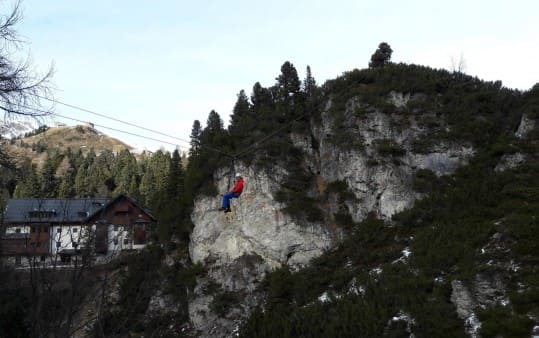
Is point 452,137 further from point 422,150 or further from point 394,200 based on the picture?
point 394,200

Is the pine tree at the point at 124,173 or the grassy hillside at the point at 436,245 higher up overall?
the pine tree at the point at 124,173

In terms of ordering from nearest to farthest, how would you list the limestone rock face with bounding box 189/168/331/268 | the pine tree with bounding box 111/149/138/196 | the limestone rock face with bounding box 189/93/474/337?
the limestone rock face with bounding box 189/93/474/337
the limestone rock face with bounding box 189/168/331/268
the pine tree with bounding box 111/149/138/196

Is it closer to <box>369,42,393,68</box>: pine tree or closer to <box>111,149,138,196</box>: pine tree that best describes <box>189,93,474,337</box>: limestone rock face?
<box>369,42,393,68</box>: pine tree

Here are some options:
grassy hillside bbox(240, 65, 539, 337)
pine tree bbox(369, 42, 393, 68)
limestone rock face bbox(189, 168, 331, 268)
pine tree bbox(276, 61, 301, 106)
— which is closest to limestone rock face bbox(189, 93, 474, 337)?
limestone rock face bbox(189, 168, 331, 268)

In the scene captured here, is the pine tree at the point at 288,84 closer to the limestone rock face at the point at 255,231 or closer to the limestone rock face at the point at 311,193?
the limestone rock face at the point at 311,193

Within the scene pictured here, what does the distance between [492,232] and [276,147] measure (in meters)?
16.5

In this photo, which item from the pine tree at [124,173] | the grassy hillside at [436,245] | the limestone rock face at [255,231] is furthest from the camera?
the pine tree at [124,173]

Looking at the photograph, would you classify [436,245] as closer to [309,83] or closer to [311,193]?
[311,193]

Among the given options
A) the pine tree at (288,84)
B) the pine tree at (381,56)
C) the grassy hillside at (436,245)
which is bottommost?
the grassy hillside at (436,245)

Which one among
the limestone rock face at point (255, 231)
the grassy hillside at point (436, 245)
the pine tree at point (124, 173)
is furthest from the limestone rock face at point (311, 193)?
the pine tree at point (124, 173)

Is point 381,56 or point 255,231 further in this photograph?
point 381,56

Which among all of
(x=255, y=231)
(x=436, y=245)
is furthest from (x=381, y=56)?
A: (x=436, y=245)

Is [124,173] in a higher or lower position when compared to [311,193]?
higher

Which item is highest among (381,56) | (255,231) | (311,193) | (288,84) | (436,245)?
(381,56)
